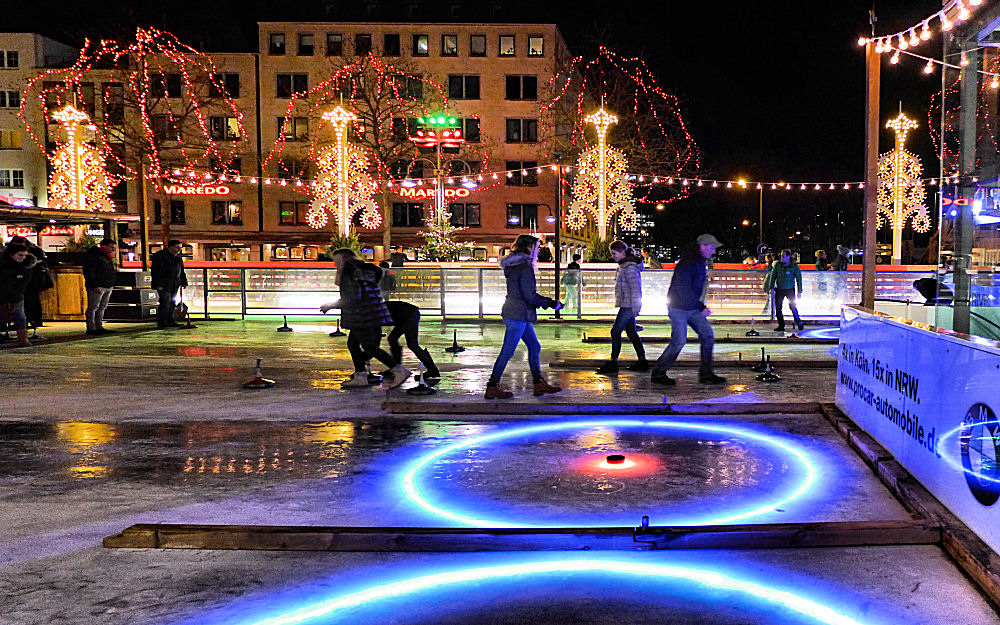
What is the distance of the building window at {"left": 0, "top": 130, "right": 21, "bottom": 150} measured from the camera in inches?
2120

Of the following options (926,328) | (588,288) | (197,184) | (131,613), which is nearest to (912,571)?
Result: (926,328)

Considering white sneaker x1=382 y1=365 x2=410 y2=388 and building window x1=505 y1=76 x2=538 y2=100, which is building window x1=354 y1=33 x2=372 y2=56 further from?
white sneaker x1=382 y1=365 x2=410 y2=388

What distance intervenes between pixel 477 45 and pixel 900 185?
29383mm

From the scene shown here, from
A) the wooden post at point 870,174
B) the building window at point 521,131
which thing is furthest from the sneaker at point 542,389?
the building window at point 521,131

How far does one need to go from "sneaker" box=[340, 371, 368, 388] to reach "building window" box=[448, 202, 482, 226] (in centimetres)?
4521

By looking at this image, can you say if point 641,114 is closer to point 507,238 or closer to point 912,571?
point 507,238

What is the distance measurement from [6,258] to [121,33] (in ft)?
112

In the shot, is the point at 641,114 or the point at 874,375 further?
the point at 641,114

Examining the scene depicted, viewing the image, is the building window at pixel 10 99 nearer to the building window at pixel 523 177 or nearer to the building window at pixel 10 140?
the building window at pixel 10 140

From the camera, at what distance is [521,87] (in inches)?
2152

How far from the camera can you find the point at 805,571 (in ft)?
14.5

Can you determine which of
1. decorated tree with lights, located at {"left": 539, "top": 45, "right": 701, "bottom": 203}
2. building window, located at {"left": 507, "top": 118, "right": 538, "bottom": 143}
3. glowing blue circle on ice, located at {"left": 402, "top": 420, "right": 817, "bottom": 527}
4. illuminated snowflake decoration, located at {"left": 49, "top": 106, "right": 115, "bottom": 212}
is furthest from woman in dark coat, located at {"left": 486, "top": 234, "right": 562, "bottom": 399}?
building window, located at {"left": 507, "top": 118, "right": 538, "bottom": 143}

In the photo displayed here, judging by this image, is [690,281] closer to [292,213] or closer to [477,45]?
[477,45]

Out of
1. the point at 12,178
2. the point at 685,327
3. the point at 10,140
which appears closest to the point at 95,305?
the point at 685,327
